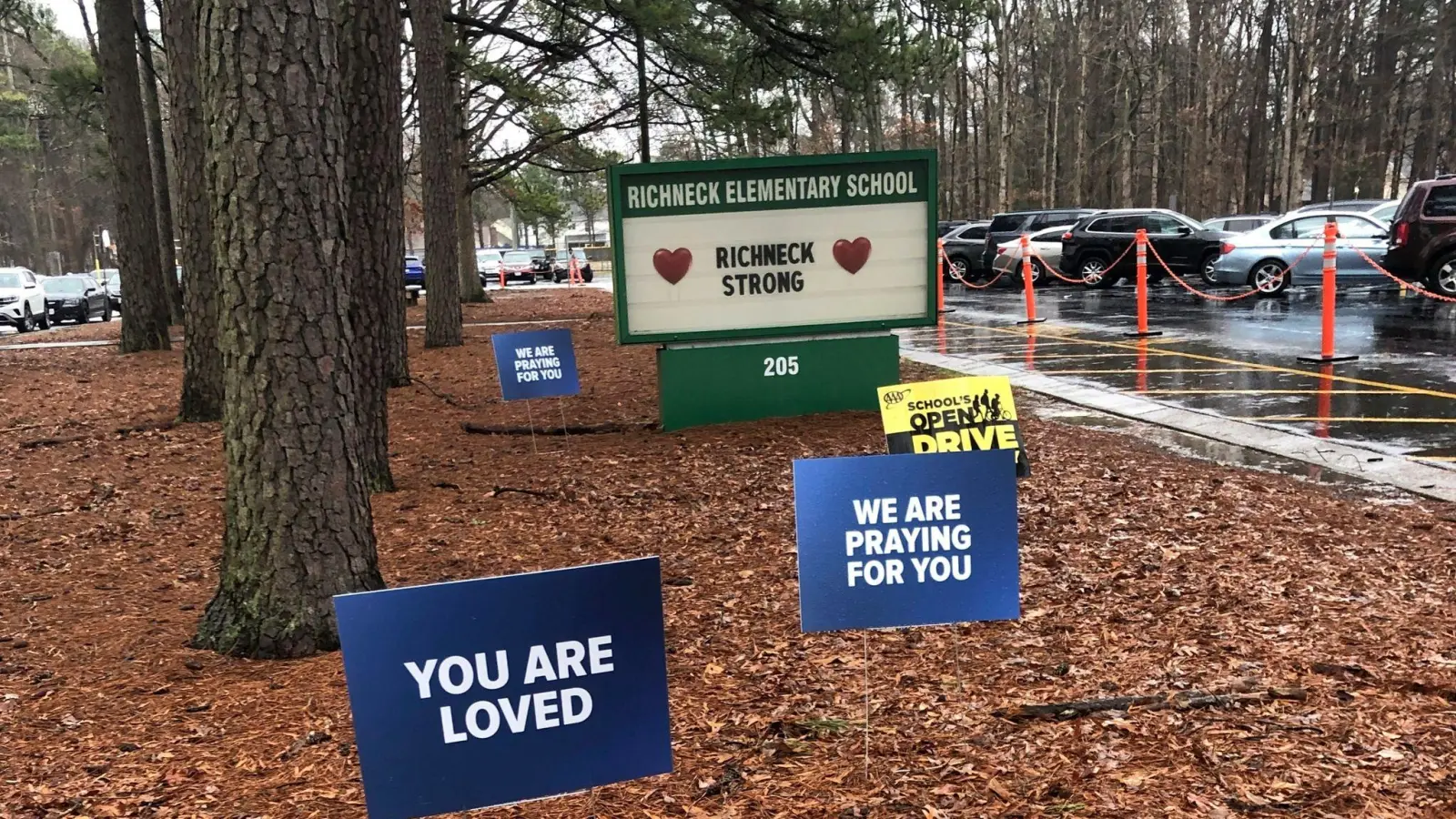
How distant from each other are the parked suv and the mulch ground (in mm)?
11446

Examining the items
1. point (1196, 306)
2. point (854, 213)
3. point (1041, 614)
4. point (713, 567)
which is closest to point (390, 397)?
point (854, 213)

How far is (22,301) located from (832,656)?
104 ft

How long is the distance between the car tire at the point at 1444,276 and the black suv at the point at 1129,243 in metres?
6.25

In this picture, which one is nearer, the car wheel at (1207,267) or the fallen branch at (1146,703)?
the fallen branch at (1146,703)

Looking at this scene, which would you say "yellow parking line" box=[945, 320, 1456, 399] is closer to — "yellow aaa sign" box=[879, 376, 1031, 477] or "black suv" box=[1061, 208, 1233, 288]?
"yellow aaa sign" box=[879, 376, 1031, 477]

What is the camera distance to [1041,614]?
14.2 feet

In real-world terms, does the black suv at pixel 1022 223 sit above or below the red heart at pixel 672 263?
above

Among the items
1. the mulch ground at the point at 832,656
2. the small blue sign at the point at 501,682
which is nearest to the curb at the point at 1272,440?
the mulch ground at the point at 832,656

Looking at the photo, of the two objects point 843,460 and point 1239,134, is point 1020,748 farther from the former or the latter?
point 1239,134

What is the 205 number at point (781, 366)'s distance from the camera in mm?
8758

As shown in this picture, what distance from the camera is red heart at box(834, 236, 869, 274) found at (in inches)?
344

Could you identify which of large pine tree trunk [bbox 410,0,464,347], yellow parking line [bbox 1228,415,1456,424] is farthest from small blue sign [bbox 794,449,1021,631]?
large pine tree trunk [bbox 410,0,464,347]

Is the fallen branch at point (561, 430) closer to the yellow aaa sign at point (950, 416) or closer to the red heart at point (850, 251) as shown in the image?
the red heart at point (850, 251)

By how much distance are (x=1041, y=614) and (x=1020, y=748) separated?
1.28 meters
